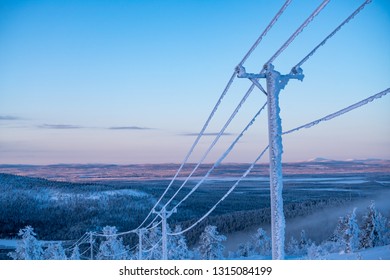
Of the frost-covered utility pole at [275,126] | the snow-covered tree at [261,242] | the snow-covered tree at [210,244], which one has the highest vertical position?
the frost-covered utility pole at [275,126]

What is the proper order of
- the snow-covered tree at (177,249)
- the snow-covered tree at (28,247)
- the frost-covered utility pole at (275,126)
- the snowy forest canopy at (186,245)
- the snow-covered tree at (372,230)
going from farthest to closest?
the snow-covered tree at (372,230) → the snow-covered tree at (177,249) → the snowy forest canopy at (186,245) → the snow-covered tree at (28,247) → the frost-covered utility pole at (275,126)

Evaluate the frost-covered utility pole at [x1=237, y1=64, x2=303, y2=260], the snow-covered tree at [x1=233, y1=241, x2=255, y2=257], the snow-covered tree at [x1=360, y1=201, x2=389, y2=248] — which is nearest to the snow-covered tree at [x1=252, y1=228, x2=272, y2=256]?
the snow-covered tree at [x1=233, y1=241, x2=255, y2=257]

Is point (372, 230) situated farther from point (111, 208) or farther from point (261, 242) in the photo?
point (111, 208)

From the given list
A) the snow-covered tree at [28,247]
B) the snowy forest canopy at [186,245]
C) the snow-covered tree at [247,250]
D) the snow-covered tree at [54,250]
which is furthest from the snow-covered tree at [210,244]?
the snow-covered tree at [28,247]

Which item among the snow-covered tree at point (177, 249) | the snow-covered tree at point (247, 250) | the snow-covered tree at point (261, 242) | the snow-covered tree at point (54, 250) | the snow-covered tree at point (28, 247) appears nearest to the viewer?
the snow-covered tree at point (54, 250)

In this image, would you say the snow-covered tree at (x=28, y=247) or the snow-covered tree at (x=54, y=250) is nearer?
the snow-covered tree at (x=54, y=250)

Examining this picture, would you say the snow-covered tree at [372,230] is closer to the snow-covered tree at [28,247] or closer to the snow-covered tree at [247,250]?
the snow-covered tree at [247,250]

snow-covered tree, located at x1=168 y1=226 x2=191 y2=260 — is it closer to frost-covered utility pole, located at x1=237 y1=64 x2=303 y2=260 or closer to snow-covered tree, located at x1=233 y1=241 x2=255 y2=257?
Answer: snow-covered tree, located at x1=233 y1=241 x2=255 y2=257

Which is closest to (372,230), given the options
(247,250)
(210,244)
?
(247,250)

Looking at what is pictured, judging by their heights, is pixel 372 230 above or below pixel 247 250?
above
